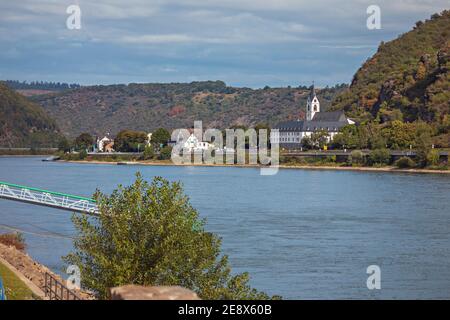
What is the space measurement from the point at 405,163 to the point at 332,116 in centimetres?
5606

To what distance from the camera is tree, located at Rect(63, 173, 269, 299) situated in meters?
23.0

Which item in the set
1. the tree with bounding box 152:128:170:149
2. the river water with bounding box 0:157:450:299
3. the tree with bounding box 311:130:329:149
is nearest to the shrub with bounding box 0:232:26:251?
the river water with bounding box 0:157:450:299

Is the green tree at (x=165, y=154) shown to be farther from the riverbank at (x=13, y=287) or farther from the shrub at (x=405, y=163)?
the riverbank at (x=13, y=287)

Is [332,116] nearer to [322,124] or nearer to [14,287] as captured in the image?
[322,124]

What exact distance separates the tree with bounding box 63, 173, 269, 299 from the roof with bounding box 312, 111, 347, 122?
14750 centimetres

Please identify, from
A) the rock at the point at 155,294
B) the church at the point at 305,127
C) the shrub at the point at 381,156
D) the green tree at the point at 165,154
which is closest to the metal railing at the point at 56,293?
the rock at the point at 155,294

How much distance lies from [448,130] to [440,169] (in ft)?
66.8

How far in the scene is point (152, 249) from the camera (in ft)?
77.9

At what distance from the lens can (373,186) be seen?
84312mm

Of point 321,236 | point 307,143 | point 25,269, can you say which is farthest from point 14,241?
point 307,143

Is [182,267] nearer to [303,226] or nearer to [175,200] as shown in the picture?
[175,200]

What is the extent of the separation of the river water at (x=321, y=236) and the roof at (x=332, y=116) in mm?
93595

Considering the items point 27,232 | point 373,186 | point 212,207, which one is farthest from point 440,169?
point 27,232

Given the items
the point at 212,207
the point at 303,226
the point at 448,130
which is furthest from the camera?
the point at 448,130
